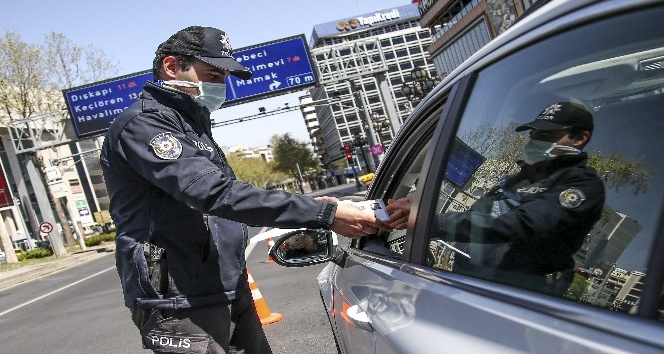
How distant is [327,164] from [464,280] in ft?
443

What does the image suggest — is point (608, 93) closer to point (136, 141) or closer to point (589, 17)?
point (589, 17)

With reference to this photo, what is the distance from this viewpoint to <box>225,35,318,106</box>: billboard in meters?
23.7

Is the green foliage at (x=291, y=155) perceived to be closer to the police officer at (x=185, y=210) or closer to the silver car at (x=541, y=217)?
the police officer at (x=185, y=210)

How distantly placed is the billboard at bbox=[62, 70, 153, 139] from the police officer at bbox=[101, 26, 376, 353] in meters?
22.9

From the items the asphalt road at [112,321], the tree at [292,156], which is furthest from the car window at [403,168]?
the tree at [292,156]

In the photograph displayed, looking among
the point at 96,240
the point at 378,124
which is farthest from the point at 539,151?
the point at 378,124

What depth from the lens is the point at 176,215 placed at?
2.06m

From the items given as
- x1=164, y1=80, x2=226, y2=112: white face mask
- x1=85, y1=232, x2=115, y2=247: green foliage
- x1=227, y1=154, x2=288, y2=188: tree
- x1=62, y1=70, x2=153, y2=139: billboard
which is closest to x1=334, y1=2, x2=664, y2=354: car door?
x1=164, y1=80, x2=226, y2=112: white face mask

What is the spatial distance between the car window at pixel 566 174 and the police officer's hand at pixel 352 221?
31 centimetres

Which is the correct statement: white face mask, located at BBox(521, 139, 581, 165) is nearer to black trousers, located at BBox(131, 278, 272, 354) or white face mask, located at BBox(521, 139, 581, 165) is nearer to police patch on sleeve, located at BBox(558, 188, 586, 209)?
police patch on sleeve, located at BBox(558, 188, 586, 209)

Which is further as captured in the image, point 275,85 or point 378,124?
point 378,124

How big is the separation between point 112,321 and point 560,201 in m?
7.13

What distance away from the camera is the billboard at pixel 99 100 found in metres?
24.1

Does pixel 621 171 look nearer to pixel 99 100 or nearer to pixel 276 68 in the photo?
pixel 276 68
